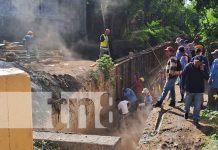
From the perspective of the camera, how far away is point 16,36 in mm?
23188

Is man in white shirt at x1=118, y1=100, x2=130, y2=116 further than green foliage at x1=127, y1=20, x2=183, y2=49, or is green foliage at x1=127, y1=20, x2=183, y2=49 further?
green foliage at x1=127, y1=20, x2=183, y2=49

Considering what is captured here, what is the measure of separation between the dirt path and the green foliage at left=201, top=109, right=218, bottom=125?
167mm

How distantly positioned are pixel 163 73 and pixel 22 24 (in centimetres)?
1001

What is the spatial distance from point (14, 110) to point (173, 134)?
5.83m

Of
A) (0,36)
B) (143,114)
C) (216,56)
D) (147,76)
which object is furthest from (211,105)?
(0,36)

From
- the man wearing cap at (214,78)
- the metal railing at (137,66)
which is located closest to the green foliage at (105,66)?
the metal railing at (137,66)

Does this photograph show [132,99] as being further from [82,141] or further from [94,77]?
[82,141]

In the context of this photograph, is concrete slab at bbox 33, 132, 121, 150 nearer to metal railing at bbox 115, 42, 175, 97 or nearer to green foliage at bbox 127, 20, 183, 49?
metal railing at bbox 115, 42, 175, 97

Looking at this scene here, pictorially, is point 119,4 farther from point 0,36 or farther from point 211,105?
point 211,105

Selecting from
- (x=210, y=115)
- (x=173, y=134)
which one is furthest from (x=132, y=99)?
(x=173, y=134)

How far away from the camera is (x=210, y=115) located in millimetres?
8719

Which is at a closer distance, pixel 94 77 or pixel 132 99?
pixel 94 77

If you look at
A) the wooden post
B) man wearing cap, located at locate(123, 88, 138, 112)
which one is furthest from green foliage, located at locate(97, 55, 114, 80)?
the wooden post

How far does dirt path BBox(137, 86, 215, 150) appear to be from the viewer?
310 inches
